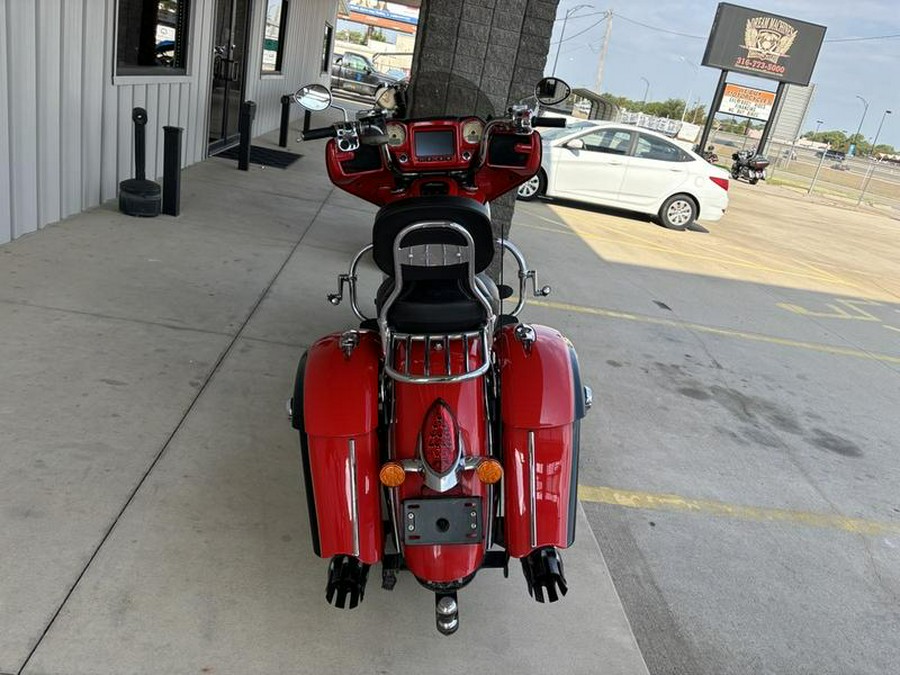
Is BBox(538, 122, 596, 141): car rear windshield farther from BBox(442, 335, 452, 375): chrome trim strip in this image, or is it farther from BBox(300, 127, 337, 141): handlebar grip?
BBox(442, 335, 452, 375): chrome trim strip

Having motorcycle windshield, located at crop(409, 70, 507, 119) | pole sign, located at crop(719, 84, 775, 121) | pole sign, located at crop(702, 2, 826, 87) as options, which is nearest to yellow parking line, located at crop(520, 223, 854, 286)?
motorcycle windshield, located at crop(409, 70, 507, 119)

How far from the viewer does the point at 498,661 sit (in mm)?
2277

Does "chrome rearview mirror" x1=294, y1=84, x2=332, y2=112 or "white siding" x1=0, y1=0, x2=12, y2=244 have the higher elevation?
"chrome rearview mirror" x1=294, y1=84, x2=332, y2=112

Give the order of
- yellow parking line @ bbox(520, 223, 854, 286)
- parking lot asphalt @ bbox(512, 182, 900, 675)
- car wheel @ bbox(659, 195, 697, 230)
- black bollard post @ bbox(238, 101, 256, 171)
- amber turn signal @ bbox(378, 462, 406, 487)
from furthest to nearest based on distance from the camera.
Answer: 1. car wheel @ bbox(659, 195, 697, 230)
2. yellow parking line @ bbox(520, 223, 854, 286)
3. black bollard post @ bbox(238, 101, 256, 171)
4. parking lot asphalt @ bbox(512, 182, 900, 675)
5. amber turn signal @ bbox(378, 462, 406, 487)

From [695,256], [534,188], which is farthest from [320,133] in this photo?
[534,188]

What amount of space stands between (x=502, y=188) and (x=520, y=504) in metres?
1.21

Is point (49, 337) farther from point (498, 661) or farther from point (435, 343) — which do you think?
point (498, 661)

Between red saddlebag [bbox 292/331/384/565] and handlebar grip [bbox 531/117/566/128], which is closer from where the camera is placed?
red saddlebag [bbox 292/331/384/565]

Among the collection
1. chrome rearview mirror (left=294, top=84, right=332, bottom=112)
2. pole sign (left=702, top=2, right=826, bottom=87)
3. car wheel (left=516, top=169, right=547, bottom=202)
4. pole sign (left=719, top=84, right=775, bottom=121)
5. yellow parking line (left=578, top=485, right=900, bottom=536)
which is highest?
pole sign (left=702, top=2, right=826, bottom=87)

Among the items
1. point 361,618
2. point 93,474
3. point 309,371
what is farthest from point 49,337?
point 361,618

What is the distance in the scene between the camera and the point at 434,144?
257 centimetres

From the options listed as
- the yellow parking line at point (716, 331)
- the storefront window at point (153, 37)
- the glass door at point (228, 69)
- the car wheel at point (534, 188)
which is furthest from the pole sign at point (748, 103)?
the storefront window at point (153, 37)

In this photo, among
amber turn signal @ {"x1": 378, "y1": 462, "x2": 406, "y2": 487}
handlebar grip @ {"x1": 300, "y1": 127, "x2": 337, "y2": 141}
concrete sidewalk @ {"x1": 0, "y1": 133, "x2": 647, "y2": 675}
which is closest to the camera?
amber turn signal @ {"x1": 378, "y1": 462, "x2": 406, "y2": 487}

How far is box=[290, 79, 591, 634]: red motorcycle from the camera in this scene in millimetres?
2107
